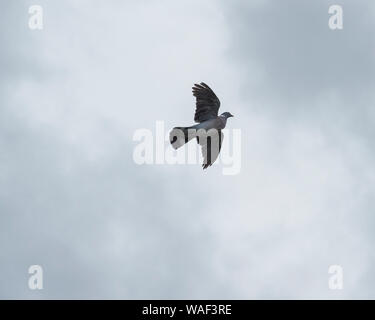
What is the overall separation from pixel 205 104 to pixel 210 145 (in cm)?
254

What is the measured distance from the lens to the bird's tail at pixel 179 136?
49.2m

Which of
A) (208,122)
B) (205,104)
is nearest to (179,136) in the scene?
(208,122)

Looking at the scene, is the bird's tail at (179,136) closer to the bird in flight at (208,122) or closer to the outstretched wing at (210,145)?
the bird in flight at (208,122)

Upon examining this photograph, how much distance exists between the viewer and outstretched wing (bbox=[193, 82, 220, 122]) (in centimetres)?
5316

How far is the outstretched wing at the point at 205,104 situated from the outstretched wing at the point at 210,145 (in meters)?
1.25

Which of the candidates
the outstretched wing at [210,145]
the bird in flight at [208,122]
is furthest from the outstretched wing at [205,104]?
the outstretched wing at [210,145]

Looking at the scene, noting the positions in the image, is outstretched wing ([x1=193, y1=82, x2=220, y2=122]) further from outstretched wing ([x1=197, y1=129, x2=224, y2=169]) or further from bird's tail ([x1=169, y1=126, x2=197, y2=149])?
bird's tail ([x1=169, y1=126, x2=197, y2=149])

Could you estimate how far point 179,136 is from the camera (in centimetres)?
4947

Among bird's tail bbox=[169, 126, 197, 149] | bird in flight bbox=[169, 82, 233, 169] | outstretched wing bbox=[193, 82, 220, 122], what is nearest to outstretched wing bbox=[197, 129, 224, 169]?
bird in flight bbox=[169, 82, 233, 169]

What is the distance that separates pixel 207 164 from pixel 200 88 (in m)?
4.71
